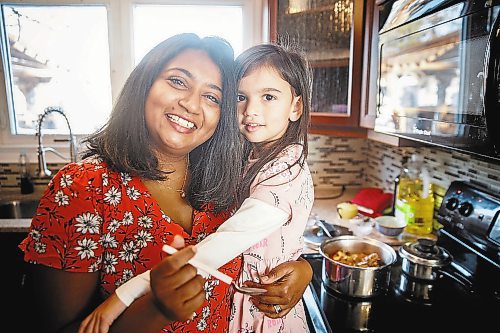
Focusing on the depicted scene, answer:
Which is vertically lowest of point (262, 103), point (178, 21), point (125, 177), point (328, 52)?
point (125, 177)

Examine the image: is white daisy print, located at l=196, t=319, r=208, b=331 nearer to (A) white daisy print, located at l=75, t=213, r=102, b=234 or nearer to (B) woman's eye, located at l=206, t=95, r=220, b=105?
(A) white daisy print, located at l=75, t=213, r=102, b=234

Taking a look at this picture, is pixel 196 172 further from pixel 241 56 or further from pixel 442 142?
pixel 442 142

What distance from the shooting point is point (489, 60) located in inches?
31.9

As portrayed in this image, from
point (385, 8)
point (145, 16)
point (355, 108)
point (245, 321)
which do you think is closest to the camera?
point (245, 321)

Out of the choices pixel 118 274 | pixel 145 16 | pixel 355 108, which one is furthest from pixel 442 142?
pixel 145 16

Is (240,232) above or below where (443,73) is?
below

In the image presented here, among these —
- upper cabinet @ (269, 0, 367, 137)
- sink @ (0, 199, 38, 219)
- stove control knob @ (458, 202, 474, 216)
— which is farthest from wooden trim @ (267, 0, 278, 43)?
sink @ (0, 199, 38, 219)

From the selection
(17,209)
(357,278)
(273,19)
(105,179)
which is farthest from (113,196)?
(17,209)

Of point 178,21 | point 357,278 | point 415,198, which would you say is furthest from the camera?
point 178,21

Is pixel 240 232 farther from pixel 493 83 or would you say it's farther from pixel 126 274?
pixel 493 83

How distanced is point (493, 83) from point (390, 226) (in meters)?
0.94

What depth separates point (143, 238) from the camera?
2.64 feet

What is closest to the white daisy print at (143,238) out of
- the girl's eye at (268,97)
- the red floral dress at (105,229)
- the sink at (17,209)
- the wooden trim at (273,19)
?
the red floral dress at (105,229)

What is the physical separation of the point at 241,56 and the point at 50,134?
5.94 ft
